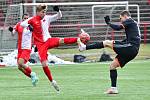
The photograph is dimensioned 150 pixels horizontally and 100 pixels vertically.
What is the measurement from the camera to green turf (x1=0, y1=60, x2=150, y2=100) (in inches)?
574

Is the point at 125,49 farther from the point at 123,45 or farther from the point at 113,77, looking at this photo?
the point at 113,77

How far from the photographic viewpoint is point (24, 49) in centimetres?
1911

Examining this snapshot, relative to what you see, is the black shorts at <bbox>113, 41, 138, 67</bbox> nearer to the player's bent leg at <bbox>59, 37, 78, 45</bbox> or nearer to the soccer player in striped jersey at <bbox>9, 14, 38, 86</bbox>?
the player's bent leg at <bbox>59, 37, 78, 45</bbox>

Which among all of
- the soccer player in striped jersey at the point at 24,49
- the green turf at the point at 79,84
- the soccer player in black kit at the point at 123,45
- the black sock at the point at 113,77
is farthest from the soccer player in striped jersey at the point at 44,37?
the soccer player in striped jersey at the point at 24,49

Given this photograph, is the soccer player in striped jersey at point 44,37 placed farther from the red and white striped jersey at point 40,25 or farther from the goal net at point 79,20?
the goal net at point 79,20

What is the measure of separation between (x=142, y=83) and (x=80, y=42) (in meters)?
3.39

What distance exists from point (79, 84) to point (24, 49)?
2.19 m

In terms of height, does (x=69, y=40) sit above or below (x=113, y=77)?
above

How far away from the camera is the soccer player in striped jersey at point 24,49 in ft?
59.6

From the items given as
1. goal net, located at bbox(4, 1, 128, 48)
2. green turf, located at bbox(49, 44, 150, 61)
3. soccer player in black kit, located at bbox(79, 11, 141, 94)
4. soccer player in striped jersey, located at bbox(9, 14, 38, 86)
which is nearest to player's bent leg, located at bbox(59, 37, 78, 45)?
soccer player in black kit, located at bbox(79, 11, 141, 94)

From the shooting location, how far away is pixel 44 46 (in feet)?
52.6

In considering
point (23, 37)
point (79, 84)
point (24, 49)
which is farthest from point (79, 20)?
point (79, 84)

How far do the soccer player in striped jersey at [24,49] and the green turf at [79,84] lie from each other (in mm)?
330

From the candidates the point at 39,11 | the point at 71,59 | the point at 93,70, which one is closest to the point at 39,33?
the point at 39,11
